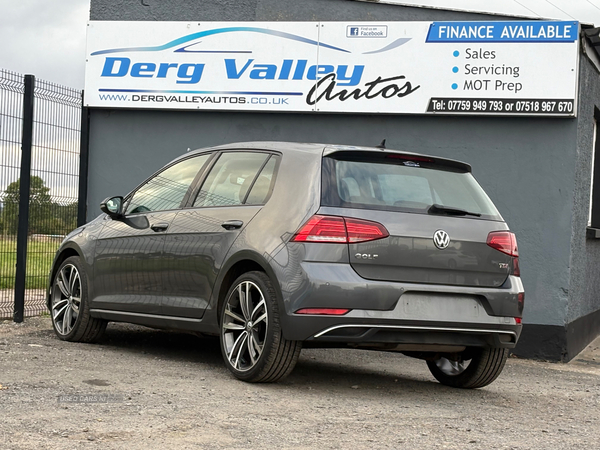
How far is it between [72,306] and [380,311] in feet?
11.5

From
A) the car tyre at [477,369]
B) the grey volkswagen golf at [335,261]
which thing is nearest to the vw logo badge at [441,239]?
the grey volkswagen golf at [335,261]

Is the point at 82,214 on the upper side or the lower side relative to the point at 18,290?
upper

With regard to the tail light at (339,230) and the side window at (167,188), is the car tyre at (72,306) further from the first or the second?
the tail light at (339,230)

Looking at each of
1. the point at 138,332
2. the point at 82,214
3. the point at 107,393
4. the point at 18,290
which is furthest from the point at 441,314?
the point at 82,214

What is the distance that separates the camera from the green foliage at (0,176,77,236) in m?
9.58

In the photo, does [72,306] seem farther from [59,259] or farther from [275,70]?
[275,70]

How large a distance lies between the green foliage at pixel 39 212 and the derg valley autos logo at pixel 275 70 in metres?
1.59

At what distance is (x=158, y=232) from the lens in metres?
7.43

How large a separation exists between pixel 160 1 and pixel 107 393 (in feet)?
22.2

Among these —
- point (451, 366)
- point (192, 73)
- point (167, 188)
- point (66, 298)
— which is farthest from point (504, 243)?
point (192, 73)

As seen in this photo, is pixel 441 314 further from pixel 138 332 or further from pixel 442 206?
pixel 138 332

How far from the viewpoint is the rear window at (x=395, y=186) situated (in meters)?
6.16

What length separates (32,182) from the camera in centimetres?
989

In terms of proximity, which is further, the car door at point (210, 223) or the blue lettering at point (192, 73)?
the blue lettering at point (192, 73)
